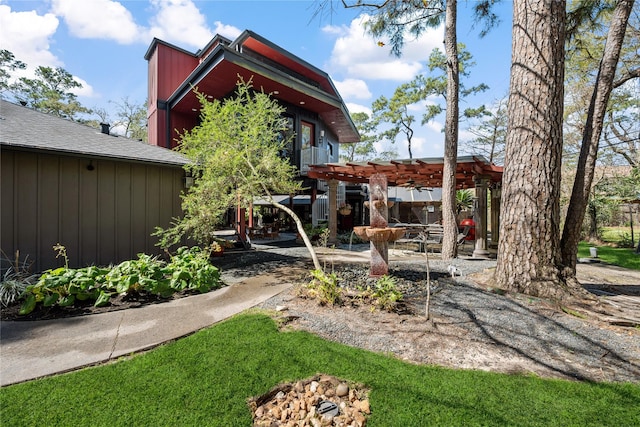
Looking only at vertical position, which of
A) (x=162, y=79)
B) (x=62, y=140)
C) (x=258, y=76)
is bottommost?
(x=62, y=140)

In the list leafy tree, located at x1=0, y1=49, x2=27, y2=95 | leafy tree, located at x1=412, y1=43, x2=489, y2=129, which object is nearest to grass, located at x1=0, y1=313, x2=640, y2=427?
leafy tree, located at x1=412, y1=43, x2=489, y2=129

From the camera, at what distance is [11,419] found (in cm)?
198

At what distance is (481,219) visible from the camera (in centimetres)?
900

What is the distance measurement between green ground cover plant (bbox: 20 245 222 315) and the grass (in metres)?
2.02

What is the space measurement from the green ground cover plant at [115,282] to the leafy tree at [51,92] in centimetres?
2582

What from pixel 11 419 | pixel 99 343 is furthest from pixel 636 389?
pixel 99 343

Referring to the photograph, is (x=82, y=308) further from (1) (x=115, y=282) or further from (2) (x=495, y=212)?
(2) (x=495, y=212)

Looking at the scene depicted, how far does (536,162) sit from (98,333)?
20.9 ft

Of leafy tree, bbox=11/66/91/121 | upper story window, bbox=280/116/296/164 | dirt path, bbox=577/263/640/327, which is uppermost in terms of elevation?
leafy tree, bbox=11/66/91/121

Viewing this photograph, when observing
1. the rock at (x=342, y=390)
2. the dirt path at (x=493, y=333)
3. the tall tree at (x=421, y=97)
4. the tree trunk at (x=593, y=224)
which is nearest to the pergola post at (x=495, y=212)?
the dirt path at (x=493, y=333)

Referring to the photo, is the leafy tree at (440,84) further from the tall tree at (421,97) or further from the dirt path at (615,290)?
the dirt path at (615,290)

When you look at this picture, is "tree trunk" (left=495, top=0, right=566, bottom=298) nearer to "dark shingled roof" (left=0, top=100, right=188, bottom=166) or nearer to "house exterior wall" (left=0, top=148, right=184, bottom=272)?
"dark shingled roof" (left=0, top=100, right=188, bottom=166)

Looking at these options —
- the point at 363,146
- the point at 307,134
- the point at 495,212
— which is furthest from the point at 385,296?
the point at 363,146

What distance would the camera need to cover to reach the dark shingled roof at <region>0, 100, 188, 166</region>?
546cm
